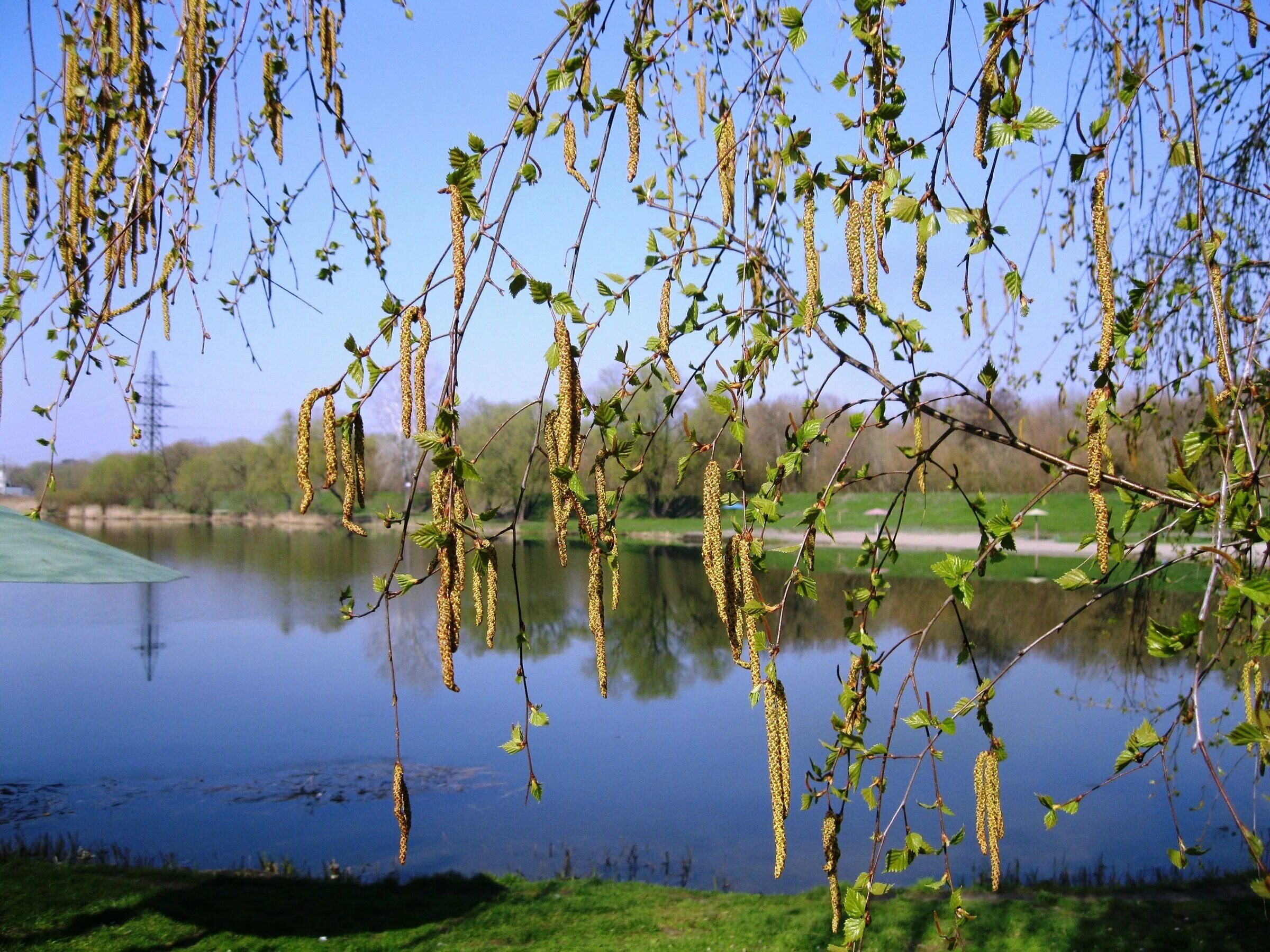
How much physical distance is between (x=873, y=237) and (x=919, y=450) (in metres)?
0.45

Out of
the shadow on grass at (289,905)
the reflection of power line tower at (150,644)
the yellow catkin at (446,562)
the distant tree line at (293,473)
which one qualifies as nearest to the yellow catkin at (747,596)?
the yellow catkin at (446,562)

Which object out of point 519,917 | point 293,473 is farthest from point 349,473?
point 293,473

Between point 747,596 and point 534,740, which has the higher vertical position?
point 747,596

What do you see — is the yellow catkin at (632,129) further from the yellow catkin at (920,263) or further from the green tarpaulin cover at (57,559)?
the green tarpaulin cover at (57,559)

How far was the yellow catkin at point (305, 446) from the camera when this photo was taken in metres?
1.17

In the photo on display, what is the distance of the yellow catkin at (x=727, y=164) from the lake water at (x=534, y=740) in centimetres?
247

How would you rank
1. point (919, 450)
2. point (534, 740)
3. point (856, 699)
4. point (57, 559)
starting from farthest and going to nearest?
point (534, 740) → point (57, 559) → point (919, 450) → point (856, 699)

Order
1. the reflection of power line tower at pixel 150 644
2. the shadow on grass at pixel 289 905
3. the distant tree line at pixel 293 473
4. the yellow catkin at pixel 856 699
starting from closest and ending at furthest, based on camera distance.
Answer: the yellow catkin at pixel 856 699, the shadow on grass at pixel 289 905, the reflection of power line tower at pixel 150 644, the distant tree line at pixel 293 473

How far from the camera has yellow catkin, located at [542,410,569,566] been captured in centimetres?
121

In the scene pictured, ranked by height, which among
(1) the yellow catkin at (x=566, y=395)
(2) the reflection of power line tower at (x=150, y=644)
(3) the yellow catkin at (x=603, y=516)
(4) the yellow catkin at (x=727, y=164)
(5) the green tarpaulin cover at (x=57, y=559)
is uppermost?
(4) the yellow catkin at (x=727, y=164)

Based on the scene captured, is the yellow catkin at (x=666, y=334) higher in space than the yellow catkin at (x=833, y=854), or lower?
higher

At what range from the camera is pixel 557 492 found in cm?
125

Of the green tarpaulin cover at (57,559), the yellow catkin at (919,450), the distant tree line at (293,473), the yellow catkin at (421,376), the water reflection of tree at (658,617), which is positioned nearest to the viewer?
the yellow catkin at (421,376)

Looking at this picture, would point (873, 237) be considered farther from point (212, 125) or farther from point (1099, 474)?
point (212, 125)
